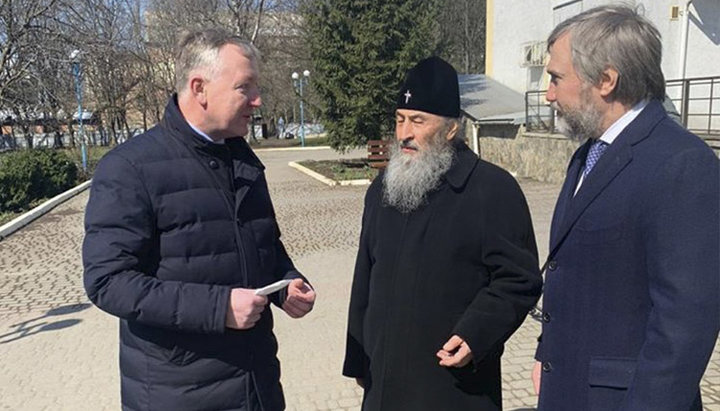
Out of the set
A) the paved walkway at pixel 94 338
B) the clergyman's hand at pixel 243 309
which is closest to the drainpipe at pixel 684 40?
the paved walkway at pixel 94 338

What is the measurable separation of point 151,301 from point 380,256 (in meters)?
1.03

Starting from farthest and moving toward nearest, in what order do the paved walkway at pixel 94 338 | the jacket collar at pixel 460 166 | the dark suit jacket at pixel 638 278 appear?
the paved walkway at pixel 94 338, the jacket collar at pixel 460 166, the dark suit jacket at pixel 638 278

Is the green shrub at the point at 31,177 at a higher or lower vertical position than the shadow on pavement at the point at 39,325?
→ higher

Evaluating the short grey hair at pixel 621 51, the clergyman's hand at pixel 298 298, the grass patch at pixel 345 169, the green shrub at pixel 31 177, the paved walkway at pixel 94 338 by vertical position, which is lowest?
the grass patch at pixel 345 169

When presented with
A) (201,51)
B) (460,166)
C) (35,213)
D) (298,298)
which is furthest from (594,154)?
(35,213)

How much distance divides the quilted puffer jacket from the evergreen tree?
16.6 metres

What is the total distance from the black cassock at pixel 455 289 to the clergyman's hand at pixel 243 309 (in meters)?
0.72

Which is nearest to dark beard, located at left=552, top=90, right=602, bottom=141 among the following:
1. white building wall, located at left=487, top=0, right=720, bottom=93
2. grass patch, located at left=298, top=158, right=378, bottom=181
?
white building wall, located at left=487, top=0, right=720, bottom=93

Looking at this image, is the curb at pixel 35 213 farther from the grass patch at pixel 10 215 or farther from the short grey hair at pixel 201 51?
the short grey hair at pixel 201 51

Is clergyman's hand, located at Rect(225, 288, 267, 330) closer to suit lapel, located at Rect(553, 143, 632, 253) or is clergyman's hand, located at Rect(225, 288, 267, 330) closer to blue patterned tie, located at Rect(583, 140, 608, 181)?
suit lapel, located at Rect(553, 143, 632, 253)

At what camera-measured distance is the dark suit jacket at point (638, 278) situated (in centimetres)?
157

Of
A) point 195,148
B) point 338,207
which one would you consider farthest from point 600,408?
point 338,207

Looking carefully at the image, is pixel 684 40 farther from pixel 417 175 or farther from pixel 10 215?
pixel 10 215

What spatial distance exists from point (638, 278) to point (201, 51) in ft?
5.42
